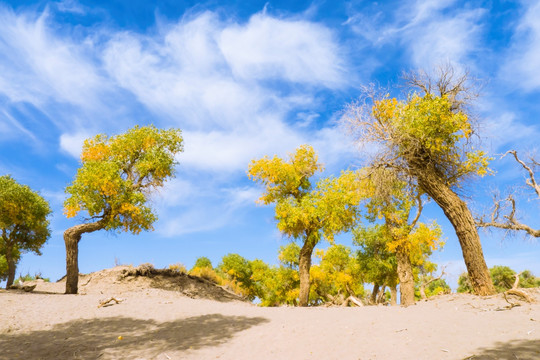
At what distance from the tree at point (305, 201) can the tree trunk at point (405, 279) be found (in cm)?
352

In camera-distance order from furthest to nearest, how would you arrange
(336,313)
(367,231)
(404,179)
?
1. (367,231)
2. (404,179)
3. (336,313)

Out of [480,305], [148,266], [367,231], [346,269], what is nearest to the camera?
[480,305]

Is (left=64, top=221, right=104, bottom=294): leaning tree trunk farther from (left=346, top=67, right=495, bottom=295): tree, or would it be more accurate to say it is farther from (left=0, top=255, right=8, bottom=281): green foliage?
(left=0, top=255, right=8, bottom=281): green foliage

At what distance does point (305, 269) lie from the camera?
21.3 m

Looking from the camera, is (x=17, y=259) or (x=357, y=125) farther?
(x=17, y=259)

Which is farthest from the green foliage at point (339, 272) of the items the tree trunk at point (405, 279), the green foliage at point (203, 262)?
the green foliage at point (203, 262)

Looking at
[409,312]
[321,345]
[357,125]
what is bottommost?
[321,345]

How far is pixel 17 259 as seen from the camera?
35188 mm

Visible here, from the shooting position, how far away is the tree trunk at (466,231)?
37.7 feet

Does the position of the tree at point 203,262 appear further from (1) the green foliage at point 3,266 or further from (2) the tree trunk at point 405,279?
(2) the tree trunk at point 405,279

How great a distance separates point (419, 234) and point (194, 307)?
1276cm

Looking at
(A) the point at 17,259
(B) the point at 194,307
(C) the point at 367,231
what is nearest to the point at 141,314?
(B) the point at 194,307

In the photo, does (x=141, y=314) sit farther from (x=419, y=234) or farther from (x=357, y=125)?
(x=419, y=234)

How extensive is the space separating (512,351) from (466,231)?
6679 mm
